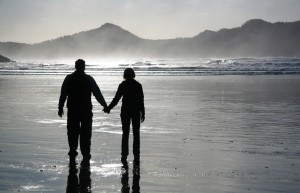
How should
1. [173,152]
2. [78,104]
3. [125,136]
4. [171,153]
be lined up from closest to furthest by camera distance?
[78,104] < [125,136] < [171,153] < [173,152]

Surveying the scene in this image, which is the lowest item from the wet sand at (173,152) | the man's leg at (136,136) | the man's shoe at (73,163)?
the man's shoe at (73,163)

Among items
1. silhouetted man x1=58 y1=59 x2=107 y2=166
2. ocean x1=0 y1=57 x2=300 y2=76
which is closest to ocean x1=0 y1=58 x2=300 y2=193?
silhouetted man x1=58 y1=59 x2=107 y2=166

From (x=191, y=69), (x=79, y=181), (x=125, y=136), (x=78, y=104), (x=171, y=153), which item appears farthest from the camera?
(x=191, y=69)

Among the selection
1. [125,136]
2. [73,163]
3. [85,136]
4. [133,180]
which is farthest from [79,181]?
[125,136]

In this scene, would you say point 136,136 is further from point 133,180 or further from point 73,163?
point 133,180

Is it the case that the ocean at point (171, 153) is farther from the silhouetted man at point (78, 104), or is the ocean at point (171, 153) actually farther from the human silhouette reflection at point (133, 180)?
the silhouetted man at point (78, 104)

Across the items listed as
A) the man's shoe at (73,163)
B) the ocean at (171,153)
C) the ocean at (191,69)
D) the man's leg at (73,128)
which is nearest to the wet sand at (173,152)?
the ocean at (171,153)

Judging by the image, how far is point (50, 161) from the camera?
894 centimetres

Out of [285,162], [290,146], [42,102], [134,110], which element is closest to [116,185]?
[134,110]

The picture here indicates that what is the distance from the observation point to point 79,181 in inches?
293

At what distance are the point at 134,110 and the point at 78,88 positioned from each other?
1129mm

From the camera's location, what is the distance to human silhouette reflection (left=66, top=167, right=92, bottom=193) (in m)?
6.94

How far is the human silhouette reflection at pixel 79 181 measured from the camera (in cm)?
694

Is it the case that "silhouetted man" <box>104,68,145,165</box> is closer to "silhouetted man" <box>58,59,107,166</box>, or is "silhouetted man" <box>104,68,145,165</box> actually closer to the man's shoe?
"silhouetted man" <box>58,59,107,166</box>
